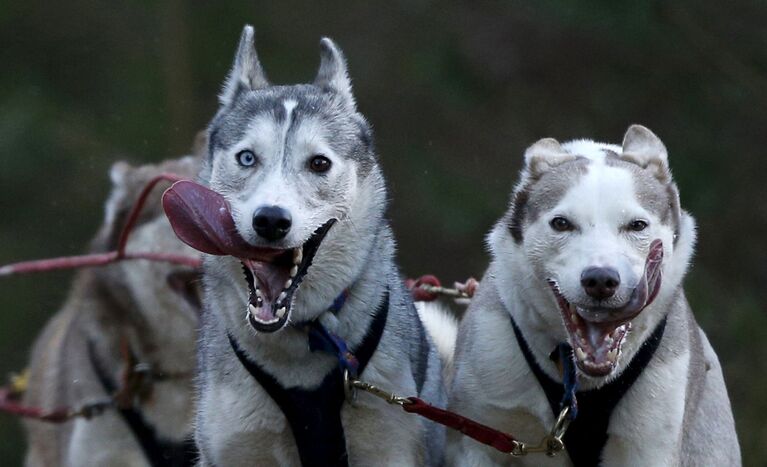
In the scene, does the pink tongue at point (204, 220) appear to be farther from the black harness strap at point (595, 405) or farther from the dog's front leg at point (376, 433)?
the black harness strap at point (595, 405)

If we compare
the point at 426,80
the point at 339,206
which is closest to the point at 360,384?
the point at 339,206

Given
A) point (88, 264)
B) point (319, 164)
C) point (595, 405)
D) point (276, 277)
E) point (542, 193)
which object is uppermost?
point (542, 193)

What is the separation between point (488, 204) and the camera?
45.9 ft

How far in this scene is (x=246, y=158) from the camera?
197 inches

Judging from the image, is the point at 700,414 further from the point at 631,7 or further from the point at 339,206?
the point at 631,7

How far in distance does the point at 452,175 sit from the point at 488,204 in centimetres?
76

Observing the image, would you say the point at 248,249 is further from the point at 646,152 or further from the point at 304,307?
the point at 646,152

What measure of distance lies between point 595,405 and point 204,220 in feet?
4.77

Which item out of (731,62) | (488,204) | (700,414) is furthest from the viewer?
(488,204)

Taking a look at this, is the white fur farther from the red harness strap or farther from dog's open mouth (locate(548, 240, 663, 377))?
dog's open mouth (locate(548, 240, 663, 377))

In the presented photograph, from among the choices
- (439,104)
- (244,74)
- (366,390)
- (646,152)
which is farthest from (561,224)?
(439,104)

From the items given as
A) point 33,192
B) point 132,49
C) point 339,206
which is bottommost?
point 33,192

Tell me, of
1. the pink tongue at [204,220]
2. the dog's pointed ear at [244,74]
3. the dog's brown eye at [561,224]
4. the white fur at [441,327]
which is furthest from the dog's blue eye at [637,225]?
the dog's pointed ear at [244,74]

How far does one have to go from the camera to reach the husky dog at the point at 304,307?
4922mm
